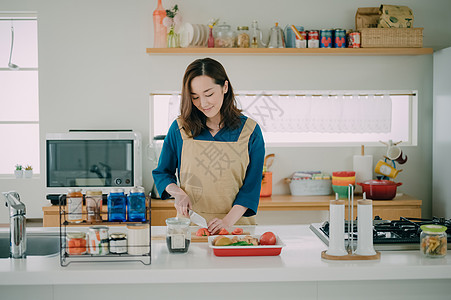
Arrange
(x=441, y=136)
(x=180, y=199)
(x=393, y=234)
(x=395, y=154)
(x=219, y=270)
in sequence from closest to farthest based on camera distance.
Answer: (x=219, y=270) → (x=393, y=234) → (x=180, y=199) → (x=441, y=136) → (x=395, y=154)

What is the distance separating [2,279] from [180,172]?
1.02 metres

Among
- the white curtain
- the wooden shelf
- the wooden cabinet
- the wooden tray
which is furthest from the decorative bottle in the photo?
the wooden tray

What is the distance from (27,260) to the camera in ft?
6.16

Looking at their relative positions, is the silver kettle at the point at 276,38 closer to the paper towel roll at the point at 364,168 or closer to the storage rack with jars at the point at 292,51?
the storage rack with jars at the point at 292,51

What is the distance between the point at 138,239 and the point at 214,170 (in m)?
0.75

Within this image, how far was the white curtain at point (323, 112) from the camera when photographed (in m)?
4.24

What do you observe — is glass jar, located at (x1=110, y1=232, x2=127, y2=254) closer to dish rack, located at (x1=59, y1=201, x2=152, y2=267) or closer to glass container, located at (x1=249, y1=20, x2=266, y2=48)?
dish rack, located at (x1=59, y1=201, x2=152, y2=267)

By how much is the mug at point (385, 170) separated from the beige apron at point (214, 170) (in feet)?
6.64

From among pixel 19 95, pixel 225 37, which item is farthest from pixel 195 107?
pixel 19 95

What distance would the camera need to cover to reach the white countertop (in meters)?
1.71

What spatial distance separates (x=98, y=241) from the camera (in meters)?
1.76

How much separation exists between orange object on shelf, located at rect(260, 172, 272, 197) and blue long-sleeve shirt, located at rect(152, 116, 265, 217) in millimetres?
1575

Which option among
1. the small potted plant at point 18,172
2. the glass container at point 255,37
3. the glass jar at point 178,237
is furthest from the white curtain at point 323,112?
the glass jar at point 178,237

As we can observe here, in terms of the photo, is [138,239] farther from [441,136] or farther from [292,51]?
[441,136]
